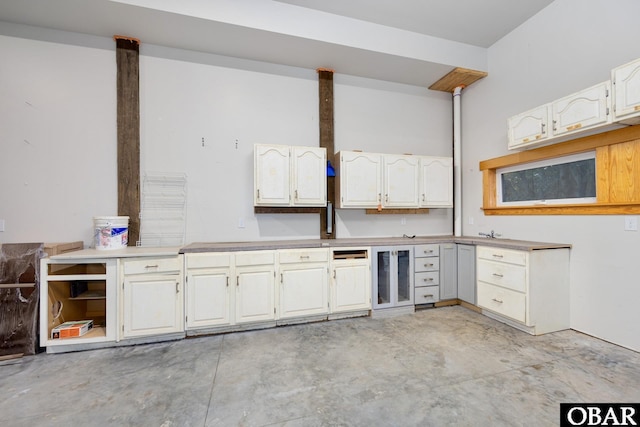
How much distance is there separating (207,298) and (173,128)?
203 cm

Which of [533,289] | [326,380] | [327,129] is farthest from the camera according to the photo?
[327,129]

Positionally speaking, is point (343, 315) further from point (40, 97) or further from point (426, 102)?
point (40, 97)

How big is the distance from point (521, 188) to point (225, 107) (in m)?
3.89

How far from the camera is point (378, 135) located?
4.00 meters

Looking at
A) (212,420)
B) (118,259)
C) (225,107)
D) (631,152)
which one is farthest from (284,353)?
(631,152)

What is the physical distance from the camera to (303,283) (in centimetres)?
298

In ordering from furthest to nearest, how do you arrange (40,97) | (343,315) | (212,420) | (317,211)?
(317,211) < (343,315) < (40,97) < (212,420)

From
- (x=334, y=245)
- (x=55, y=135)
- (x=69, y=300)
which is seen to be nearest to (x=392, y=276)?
(x=334, y=245)

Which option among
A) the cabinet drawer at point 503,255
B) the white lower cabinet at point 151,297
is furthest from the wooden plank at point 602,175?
the white lower cabinet at point 151,297

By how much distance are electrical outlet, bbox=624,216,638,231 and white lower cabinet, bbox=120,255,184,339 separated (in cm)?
410

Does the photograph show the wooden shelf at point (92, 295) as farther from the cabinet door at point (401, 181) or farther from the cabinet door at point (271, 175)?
the cabinet door at point (401, 181)

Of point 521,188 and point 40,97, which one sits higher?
point 40,97

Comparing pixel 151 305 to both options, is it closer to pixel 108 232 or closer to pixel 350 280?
pixel 108 232

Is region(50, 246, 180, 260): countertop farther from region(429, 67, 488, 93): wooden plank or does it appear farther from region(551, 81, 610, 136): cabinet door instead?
region(429, 67, 488, 93): wooden plank
